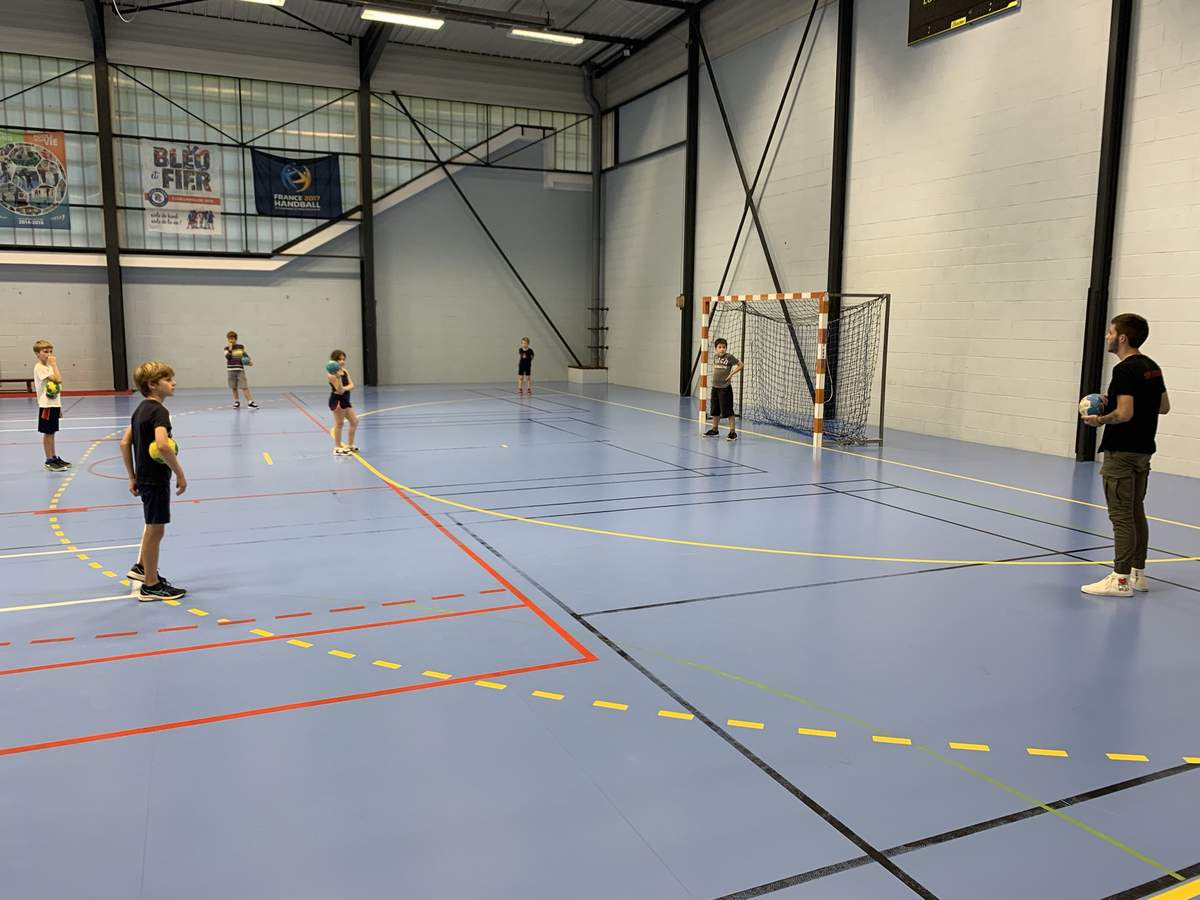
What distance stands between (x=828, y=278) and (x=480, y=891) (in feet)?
56.6

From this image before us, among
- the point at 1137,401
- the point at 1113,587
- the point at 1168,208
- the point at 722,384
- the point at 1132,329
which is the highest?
the point at 1168,208

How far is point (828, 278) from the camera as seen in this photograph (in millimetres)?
18766

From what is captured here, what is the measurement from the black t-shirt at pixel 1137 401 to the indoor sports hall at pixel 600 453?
37 mm

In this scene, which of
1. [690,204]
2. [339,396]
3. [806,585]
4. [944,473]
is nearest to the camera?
[806,585]

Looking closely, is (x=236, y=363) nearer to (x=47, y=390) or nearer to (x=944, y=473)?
(x=47, y=390)

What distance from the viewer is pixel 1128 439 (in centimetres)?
679

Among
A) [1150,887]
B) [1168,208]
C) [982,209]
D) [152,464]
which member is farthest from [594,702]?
[982,209]

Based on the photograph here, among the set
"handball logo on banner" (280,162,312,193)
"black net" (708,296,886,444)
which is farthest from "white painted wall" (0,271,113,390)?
"black net" (708,296,886,444)

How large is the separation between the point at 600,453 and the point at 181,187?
59.4 feet

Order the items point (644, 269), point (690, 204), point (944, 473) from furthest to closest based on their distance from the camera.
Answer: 1. point (644, 269)
2. point (690, 204)
3. point (944, 473)

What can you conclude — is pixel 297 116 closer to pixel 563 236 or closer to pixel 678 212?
pixel 563 236

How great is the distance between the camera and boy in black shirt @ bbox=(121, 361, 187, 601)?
647 cm

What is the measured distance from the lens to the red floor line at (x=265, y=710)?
443cm

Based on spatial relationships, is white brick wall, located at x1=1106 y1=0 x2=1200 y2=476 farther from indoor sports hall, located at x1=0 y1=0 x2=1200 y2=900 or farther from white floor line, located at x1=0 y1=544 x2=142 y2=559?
white floor line, located at x1=0 y1=544 x2=142 y2=559
